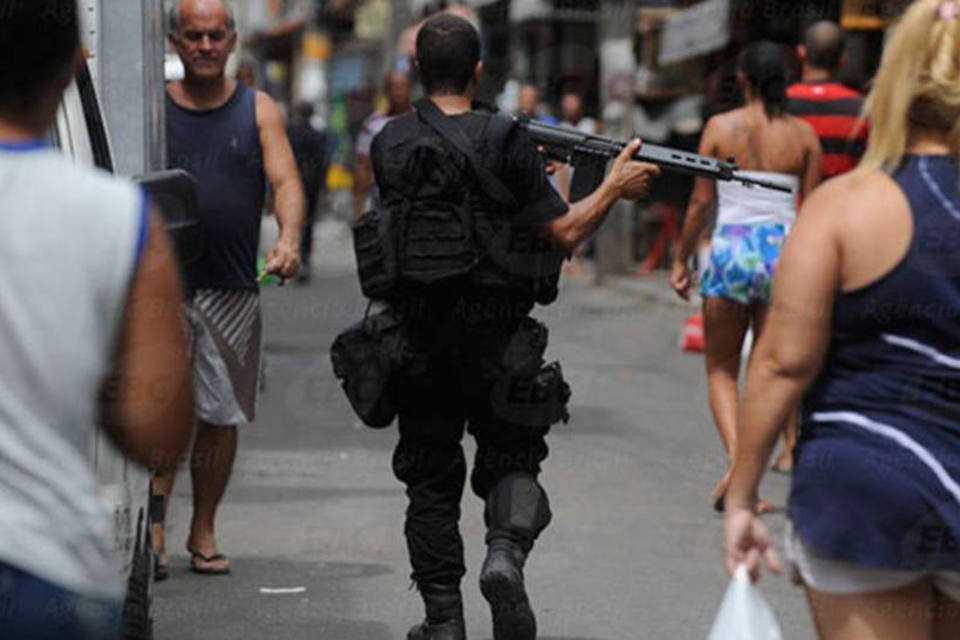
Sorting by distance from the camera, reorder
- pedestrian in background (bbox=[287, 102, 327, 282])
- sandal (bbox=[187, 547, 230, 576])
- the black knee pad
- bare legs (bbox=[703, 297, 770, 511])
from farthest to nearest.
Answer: pedestrian in background (bbox=[287, 102, 327, 282]) < bare legs (bbox=[703, 297, 770, 511]) < sandal (bbox=[187, 547, 230, 576]) < the black knee pad

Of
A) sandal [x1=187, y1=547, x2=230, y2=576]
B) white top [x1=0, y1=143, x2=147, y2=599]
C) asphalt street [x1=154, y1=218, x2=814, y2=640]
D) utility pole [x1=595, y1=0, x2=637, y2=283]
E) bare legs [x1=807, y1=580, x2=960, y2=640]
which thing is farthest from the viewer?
utility pole [x1=595, y1=0, x2=637, y2=283]

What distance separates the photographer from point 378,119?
63.3ft

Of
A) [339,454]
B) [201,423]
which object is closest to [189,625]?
[201,423]

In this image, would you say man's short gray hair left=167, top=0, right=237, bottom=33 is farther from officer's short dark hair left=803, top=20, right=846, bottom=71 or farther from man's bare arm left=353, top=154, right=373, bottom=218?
man's bare arm left=353, top=154, right=373, bottom=218

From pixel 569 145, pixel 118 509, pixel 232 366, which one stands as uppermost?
pixel 569 145

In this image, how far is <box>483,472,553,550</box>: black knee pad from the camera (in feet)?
21.6

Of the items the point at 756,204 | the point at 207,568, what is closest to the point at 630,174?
the point at 207,568

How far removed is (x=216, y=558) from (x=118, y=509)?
3.03 metres

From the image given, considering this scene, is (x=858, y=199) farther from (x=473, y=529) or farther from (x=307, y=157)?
(x=307, y=157)

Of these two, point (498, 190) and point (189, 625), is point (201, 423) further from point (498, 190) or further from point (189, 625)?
point (498, 190)

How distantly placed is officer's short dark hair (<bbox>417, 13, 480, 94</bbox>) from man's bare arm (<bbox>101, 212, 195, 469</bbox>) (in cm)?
313

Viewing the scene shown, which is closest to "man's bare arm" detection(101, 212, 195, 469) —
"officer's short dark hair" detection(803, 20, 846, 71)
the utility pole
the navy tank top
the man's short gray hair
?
the navy tank top

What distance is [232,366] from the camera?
8.00m

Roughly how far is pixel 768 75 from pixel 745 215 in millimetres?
597
